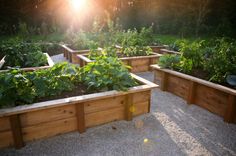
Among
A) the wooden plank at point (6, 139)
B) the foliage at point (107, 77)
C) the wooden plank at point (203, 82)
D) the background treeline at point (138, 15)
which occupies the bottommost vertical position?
the wooden plank at point (6, 139)

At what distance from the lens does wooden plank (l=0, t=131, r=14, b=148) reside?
7.70ft

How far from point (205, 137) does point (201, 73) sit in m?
1.65

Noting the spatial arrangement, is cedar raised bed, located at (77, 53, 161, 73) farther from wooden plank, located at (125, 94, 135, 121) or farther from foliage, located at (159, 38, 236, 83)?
wooden plank, located at (125, 94, 135, 121)

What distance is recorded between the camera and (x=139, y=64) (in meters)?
5.65

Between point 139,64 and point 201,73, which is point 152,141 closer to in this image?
point 201,73

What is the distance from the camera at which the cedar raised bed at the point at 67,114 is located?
234 cm

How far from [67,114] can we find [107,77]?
791 mm

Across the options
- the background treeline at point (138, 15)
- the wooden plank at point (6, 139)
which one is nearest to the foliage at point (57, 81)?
the wooden plank at point (6, 139)

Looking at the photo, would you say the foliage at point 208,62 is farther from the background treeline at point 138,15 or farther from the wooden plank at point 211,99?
the background treeline at point 138,15

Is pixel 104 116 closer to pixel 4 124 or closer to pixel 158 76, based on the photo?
pixel 4 124

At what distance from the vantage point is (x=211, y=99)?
331cm

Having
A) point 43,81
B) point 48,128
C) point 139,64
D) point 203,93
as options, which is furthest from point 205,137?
point 139,64

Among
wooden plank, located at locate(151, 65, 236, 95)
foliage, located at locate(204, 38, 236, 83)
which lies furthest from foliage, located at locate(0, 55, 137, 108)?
foliage, located at locate(204, 38, 236, 83)

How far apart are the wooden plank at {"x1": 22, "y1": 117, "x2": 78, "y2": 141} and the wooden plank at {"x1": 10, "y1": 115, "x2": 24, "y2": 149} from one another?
6 cm
